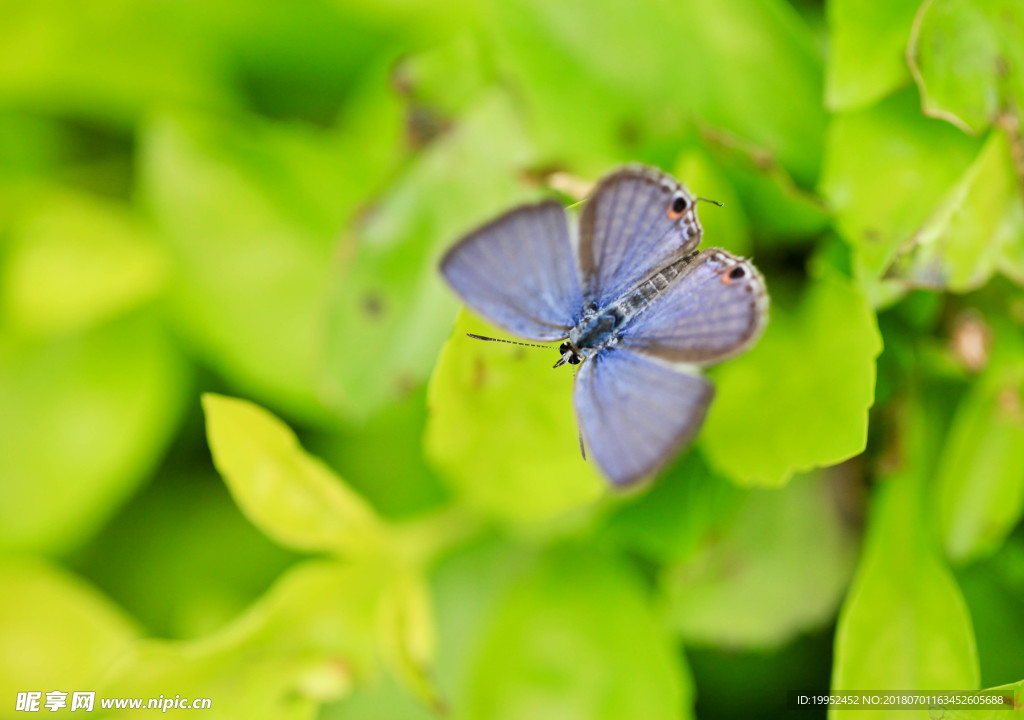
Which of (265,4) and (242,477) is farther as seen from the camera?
(265,4)

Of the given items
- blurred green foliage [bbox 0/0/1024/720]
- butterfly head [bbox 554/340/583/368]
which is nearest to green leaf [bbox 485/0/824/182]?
blurred green foliage [bbox 0/0/1024/720]

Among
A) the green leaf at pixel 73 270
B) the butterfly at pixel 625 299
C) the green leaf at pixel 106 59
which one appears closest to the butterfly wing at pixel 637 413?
the butterfly at pixel 625 299

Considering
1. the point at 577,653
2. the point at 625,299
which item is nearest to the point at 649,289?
the point at 625,299

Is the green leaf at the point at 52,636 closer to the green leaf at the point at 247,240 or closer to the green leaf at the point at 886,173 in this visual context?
the green leaf at the point at 247,240

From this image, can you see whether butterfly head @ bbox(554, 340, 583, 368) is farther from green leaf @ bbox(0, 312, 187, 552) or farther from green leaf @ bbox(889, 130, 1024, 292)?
green leaf @ bbox(0, 312, 187, 552)

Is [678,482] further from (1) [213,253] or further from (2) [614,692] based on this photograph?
(1) [213,253]

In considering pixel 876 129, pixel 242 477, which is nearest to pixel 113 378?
pixel 242 477

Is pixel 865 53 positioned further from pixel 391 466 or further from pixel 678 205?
pixel 391 466
